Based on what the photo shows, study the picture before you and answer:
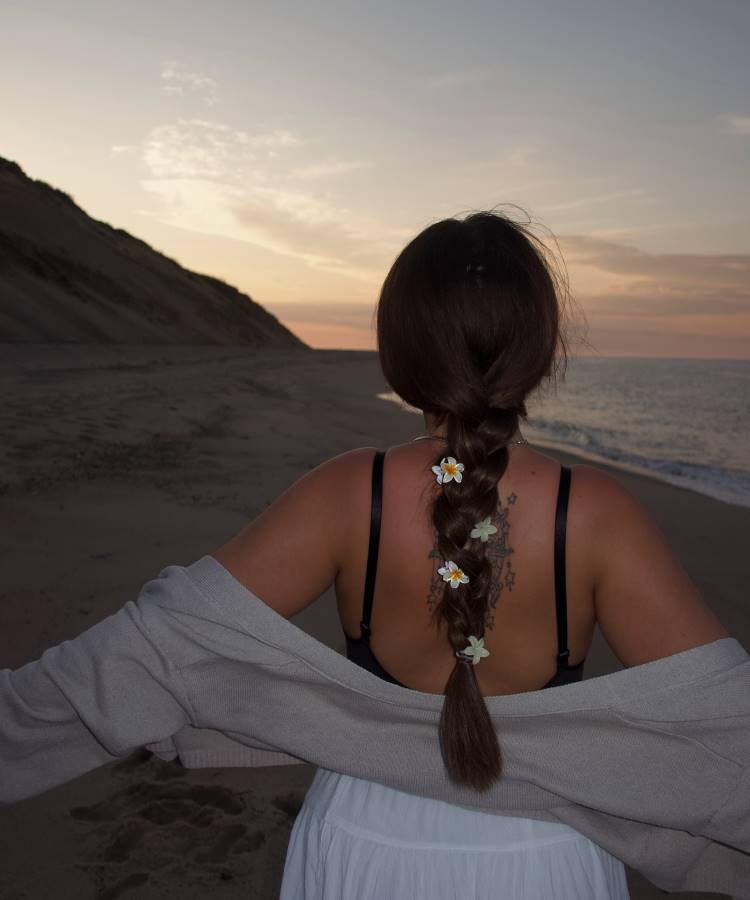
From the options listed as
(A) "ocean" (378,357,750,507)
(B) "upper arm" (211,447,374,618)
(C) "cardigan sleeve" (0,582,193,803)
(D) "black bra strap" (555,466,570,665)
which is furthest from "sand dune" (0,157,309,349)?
(D) "black bra strap" (555,466,570,665)

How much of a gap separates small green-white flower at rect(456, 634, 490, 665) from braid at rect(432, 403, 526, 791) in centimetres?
1

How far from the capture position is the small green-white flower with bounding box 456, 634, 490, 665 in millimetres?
1342

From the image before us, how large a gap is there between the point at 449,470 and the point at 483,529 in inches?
4.4

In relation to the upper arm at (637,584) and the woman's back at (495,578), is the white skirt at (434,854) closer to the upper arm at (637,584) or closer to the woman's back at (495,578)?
the woman's back at (495,578)

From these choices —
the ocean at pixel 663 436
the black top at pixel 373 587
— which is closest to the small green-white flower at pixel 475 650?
the black top at pixel 373 587

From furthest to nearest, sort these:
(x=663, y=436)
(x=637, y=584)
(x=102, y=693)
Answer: (x=663, y=436) < (x=102, y=693) < (x=637, y=584)

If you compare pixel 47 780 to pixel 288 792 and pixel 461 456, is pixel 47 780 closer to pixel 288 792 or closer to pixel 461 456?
pixel 461 456

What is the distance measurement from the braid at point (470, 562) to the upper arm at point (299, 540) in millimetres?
165

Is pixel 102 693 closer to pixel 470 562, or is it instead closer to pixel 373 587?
pixel 373 587

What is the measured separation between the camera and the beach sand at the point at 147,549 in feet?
8.71

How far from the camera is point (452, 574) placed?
133cm

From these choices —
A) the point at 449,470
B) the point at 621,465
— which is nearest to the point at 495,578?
the point at 449,470

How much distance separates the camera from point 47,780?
150 centimetres

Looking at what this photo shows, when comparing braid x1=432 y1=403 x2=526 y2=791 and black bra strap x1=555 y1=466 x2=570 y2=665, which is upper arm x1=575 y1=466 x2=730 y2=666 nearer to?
black bra strap x1=555 y1=466 x2=570 y2=665
